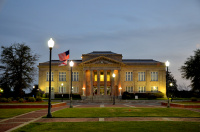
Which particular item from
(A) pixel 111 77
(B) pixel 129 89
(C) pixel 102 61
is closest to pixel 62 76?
(C) pixel 102 61

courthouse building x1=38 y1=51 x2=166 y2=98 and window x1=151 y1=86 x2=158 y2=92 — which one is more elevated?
courthouse building x1=38 y1=51 x2=166 y2=98

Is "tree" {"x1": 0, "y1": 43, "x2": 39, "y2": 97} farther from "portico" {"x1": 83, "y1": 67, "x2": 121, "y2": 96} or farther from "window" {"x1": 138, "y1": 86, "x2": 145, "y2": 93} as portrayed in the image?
"window" {"x1": 138, "y1": 86, "x2": 145, "y2": 93}

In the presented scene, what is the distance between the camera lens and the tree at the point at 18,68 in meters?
50.2

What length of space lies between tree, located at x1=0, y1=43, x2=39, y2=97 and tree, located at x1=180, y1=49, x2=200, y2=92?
33.4m

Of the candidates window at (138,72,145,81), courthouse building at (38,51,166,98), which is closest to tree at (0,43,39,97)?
courthouse building at (38,51,166,98)

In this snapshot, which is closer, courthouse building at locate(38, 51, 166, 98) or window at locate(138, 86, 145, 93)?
courthouse building at locate(38, 51, 166, 98)

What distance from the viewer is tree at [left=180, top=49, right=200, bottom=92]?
1892 inches

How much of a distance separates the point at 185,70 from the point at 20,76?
3650cm

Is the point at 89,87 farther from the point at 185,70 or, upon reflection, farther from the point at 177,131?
the point at 177,131

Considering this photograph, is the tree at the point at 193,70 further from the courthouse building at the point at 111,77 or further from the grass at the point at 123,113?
the grass at the point at 123,113

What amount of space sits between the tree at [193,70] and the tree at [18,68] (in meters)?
33.4

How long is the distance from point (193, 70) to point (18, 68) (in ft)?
126

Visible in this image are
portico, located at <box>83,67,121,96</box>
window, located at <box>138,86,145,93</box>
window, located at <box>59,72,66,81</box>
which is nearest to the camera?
portico, located at <box>83,67,121,96</box>

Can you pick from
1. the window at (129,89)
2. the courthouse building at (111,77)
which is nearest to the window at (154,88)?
the courthouse building at (111,77)
